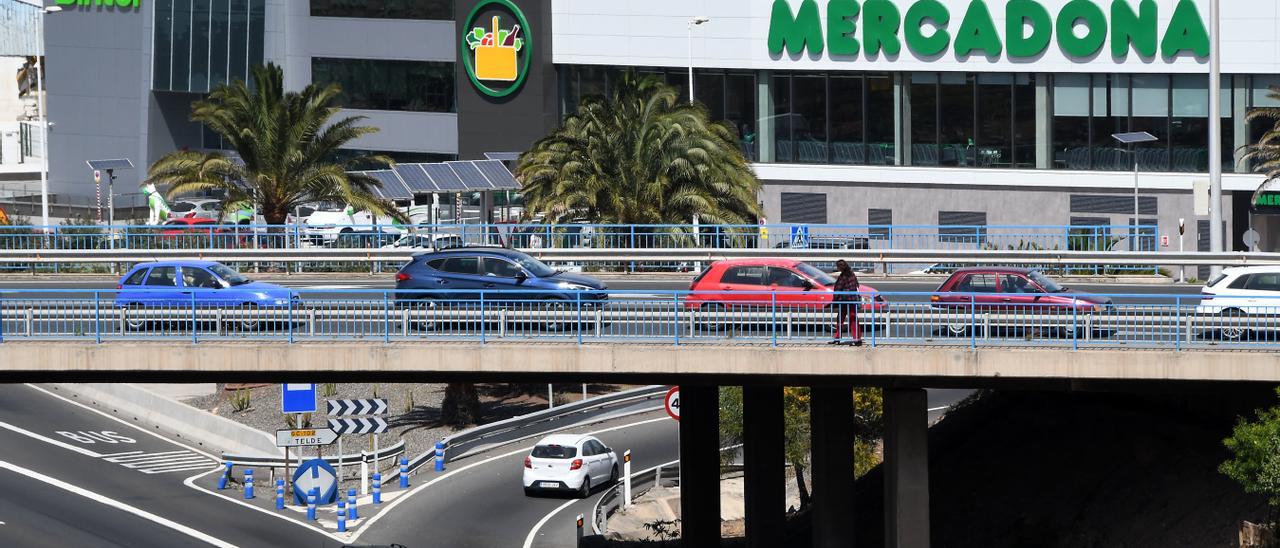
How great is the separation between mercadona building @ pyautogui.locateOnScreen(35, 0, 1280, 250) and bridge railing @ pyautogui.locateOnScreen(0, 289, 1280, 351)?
32.6m

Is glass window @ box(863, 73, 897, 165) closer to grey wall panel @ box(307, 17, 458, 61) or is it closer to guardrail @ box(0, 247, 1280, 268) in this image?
grey wall panel @ box(307, 17, 458, 61)

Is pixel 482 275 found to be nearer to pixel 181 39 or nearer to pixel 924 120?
pixel 924 120

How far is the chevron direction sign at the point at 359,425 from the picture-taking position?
124ft

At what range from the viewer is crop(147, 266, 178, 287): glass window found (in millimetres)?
31266

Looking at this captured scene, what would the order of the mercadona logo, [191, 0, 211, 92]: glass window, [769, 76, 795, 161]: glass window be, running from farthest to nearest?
[191, 0, 211, 92]: glass window, the mercadona logo, [769, 76, 795, 161]: glass window

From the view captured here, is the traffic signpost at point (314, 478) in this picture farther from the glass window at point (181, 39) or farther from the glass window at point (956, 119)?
the glass window at point (181, 39)

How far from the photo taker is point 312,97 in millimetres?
46312

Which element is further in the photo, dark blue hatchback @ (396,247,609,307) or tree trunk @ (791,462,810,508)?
tree trunk @ (791,462,810,508)

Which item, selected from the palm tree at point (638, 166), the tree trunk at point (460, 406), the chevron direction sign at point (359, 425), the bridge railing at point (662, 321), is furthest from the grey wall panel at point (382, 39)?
the bridge railing at point (662, 321)

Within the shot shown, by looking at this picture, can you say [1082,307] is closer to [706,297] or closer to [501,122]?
[706,297]

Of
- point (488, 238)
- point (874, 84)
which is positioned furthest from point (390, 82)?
point (488, 238)

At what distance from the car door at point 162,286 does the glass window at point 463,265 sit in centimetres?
482

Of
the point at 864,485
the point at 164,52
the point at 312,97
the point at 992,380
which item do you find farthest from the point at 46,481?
the point at 164,52

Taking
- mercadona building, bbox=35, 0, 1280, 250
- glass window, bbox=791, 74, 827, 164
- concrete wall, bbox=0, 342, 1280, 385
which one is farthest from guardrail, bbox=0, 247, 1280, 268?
glass window, bbox=791, 74, 827, 164
